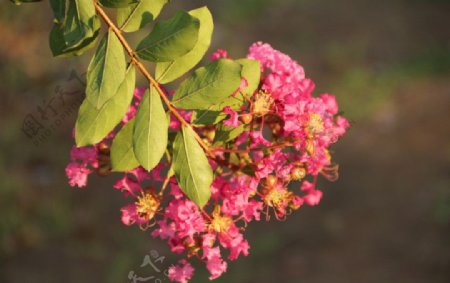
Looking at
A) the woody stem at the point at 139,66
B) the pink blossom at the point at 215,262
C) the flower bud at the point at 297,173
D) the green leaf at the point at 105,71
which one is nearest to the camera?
the green leaf at the point at 105,71

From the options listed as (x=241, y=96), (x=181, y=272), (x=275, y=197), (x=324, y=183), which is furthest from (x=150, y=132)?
(x=324, y=183)

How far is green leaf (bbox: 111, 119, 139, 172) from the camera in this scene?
4.15 ft

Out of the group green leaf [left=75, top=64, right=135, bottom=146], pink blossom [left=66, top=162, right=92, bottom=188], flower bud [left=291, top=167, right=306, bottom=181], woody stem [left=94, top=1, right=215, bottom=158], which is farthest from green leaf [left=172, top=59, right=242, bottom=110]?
pink blossom [left=66, top=162, right=92, bottom=188]

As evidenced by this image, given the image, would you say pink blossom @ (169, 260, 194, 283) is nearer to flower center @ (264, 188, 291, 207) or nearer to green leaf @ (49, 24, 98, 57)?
flower center @ (264, 188, 291, 207)

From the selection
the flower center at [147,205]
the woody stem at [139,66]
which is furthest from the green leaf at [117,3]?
the flower center at [147,205]

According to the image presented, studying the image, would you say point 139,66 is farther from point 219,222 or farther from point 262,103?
point 219,222

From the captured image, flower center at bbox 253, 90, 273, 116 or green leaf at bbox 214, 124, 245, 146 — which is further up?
flower center at bbox 253, 90, 273, 116

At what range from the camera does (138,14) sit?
1268 millimetres

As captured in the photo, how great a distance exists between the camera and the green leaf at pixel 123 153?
4.15 ft

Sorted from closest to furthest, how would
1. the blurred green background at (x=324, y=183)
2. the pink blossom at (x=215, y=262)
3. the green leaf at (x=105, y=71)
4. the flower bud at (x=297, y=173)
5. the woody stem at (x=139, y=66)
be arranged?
the green leaf at (x=105, y=71) < the woody stem at (x=139, y=66) < the flower bud at (x=297, y=173) < the pink blossom at (x=215, y=262) < the blurred green background at (x=324, y=183)

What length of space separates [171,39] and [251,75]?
0.70ft

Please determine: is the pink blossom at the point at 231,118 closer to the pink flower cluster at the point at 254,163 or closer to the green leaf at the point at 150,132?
the pink flower cluster at the point at 254,163

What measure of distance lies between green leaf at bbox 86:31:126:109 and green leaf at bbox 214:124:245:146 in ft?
0.89

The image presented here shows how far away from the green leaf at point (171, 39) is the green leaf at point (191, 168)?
173 mm
